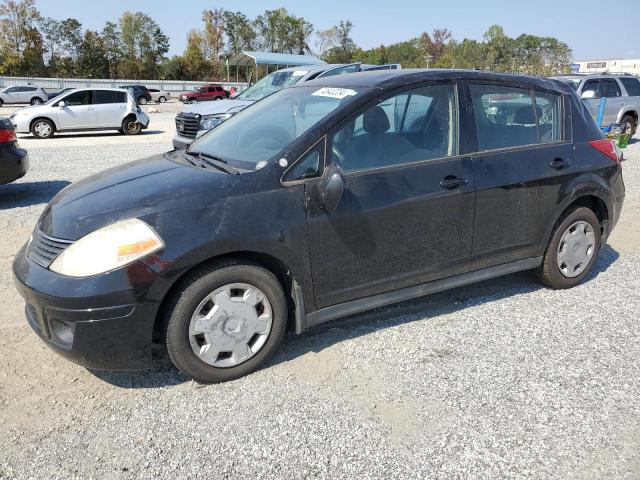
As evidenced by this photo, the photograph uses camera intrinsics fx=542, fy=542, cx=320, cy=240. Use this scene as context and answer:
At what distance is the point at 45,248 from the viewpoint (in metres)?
3.00

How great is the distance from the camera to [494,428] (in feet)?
9.14

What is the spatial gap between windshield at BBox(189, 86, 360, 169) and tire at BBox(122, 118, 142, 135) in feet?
48.7

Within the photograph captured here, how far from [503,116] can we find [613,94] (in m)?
12.9

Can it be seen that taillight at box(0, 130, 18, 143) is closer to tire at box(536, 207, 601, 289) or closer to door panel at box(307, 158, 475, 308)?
door panel at box(307, 158, 475, 308)

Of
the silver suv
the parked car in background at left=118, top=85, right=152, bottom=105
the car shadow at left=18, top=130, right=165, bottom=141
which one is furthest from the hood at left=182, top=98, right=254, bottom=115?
the parked car in background at left=118, top=85, right=152, bottom=105

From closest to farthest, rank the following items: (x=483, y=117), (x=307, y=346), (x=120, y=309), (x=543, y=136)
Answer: (x=120, y=309), (x=307, y=346), (x=483, y=117), (x=543, y=136)

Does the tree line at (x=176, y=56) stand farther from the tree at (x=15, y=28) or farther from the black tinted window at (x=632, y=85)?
the black tinted window at (x=632, y=85)

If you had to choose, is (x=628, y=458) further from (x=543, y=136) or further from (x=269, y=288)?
(x=543, y=136)

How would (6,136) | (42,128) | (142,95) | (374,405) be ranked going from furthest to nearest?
(142,95) < (42,128) < (6,136) < (374,405)

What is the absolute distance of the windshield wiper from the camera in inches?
130

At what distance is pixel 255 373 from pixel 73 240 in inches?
50.4

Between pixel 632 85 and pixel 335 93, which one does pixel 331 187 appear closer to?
pixel 335 93

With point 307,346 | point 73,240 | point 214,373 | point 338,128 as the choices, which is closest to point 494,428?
point 307,346

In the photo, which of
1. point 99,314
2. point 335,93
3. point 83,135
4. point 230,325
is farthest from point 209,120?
point 83,135
